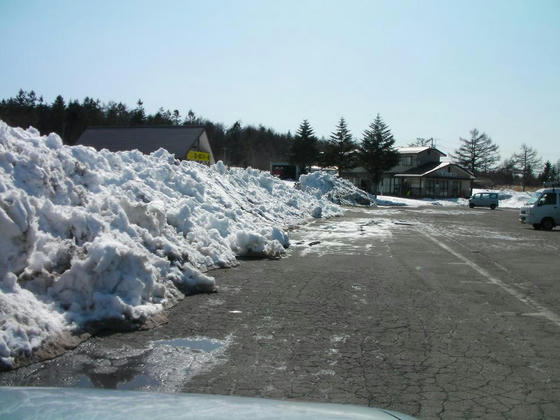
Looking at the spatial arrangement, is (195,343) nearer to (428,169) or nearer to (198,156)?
(198,156)

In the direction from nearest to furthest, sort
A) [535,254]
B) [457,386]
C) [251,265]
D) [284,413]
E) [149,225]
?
[284,413] → [457,386] → [149,225] → [251,265] → [535,254]

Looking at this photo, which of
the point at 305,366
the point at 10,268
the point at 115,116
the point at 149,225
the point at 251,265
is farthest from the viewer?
the point at 115,116

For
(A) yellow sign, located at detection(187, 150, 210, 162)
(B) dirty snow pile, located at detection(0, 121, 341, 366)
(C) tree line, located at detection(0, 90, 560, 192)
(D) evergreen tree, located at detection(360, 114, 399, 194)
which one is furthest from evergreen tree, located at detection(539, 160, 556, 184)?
(B) dirty snow pile, located at detection(0, 121, 341, 366)

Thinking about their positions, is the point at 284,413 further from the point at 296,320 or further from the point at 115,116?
the point at 115,116

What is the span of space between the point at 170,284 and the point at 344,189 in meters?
38.7

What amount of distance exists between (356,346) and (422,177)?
2724 inches

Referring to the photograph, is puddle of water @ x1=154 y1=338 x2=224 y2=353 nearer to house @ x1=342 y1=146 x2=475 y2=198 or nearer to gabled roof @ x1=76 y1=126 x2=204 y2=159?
gabled roof @ x1=76 y1=126 x2=204 y2=159

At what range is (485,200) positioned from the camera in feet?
173

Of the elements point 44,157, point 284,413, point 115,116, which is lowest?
point 284,413

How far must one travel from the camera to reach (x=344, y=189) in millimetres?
44844

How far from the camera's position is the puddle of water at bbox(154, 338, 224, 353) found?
495 centimetres

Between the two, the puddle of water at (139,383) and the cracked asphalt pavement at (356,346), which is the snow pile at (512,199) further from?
the puddle of water at (139,383)

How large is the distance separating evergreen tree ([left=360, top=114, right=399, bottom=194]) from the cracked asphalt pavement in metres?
59.7

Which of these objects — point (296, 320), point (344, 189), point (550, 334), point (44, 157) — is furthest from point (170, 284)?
point (344, 189)
